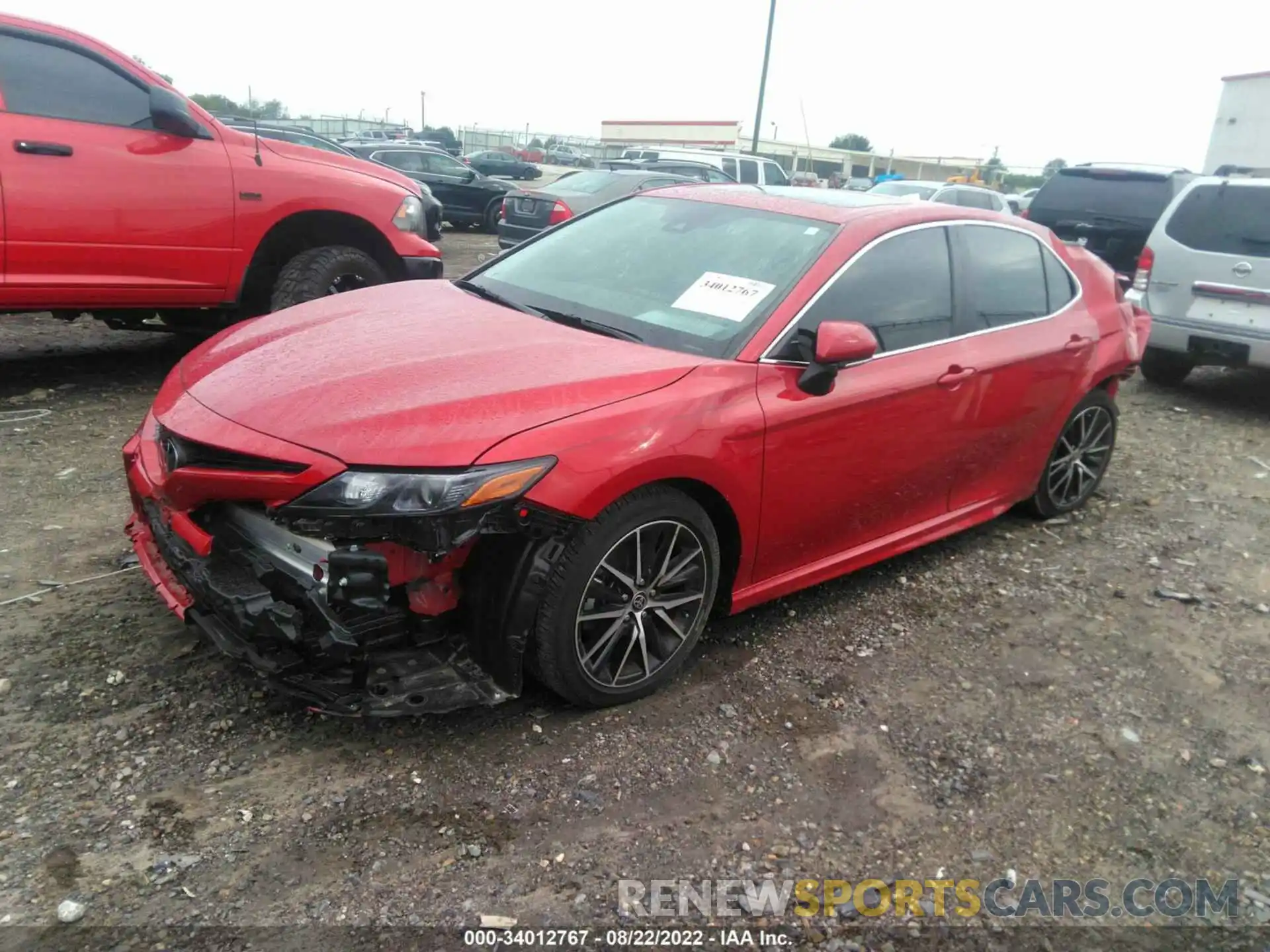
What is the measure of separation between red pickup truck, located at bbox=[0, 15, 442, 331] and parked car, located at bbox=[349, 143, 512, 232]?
11.0 m

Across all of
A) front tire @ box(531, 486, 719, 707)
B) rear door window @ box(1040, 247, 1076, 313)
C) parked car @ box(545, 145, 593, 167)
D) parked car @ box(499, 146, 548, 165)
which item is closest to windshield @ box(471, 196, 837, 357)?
front tire @ box(531, 486, 719, 707)

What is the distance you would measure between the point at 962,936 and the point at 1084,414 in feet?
10.7

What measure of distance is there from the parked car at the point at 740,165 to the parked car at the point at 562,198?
18.5 feet

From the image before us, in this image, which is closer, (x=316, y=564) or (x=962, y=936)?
(x=962, y=936)

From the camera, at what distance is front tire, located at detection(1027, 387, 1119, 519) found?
188 inches

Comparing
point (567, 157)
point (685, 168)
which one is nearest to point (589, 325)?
point (685, 168)

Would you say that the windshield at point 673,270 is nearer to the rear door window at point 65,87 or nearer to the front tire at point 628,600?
the front tire at point 628,600

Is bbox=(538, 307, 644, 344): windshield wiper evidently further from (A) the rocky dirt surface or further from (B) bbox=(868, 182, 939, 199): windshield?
(B) bbox=(868, 182, 939, 199): windshield

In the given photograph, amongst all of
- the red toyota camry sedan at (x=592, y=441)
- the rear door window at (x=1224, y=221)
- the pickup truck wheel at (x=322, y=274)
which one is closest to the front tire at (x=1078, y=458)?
the red toyota camry sedan at (x=592, y=441)

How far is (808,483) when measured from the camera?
333 centimetres

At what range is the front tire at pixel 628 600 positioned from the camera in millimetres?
2697

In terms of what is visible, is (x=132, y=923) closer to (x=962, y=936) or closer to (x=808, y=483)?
(x=962, y=936)

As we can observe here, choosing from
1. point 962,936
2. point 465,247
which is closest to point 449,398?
point 962,936

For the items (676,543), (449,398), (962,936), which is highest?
(449,398)
